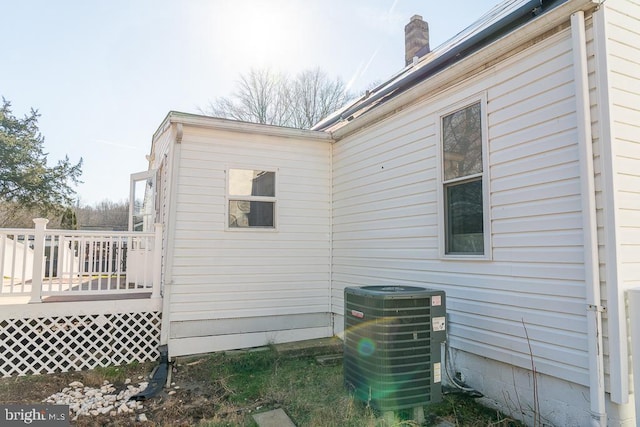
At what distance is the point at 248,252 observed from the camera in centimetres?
543

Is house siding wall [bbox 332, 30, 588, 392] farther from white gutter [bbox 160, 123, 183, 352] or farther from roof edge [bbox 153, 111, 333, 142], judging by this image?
white gutter [bbox 160, 123, 183, 352]

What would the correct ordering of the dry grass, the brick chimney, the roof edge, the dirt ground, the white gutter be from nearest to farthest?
the dry grass < the dirt ground < the white gutter < the roof edge < the brick chimney

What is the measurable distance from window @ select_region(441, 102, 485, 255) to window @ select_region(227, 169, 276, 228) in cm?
284

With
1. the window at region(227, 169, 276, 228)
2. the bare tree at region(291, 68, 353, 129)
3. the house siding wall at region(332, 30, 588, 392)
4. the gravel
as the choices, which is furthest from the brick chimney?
the bare tree at region(291, 68, 353, 129)

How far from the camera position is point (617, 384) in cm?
233

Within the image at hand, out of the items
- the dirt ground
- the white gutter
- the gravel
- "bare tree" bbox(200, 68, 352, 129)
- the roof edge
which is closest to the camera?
the dirt ground

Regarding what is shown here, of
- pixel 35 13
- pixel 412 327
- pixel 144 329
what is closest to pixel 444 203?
pixel 412 327

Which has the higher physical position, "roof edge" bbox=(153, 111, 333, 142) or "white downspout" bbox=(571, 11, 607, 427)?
"roof edge" bbox=(153, 111, 333, 142)

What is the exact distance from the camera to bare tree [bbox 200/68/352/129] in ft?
64.0

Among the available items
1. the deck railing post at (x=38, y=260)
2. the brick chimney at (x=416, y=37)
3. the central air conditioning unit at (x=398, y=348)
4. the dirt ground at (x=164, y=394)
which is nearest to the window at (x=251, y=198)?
the dirt ground at (x=164, y=394)

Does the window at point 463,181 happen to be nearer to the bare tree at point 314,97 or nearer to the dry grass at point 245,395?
the dry grass at point 245,395

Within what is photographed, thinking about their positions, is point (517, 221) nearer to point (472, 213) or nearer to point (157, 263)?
point (472, 213)

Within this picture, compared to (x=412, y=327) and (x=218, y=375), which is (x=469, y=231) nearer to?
(x=412, y=327)

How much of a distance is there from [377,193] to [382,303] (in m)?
2.28
